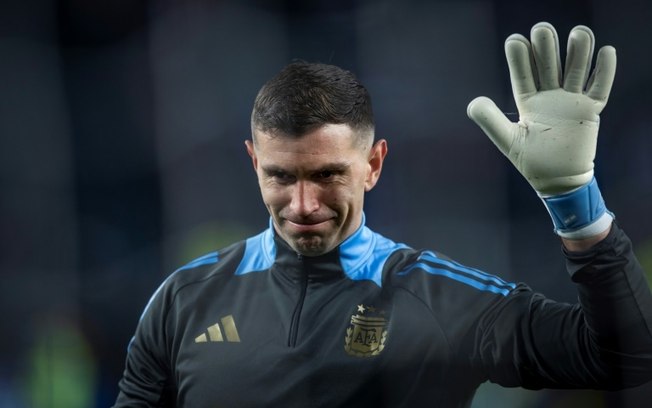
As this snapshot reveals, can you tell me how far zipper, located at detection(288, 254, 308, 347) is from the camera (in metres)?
1.33

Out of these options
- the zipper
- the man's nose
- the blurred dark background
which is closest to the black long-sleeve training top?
the zipper

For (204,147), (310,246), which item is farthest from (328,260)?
(204,147)

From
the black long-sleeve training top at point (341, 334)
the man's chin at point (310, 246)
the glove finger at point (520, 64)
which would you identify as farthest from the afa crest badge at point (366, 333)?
the glove finger at point (520, 64)

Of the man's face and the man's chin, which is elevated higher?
the man's face

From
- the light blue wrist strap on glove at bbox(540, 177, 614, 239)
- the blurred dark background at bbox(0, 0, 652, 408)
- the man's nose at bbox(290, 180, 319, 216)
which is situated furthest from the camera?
the blurred dark background at bbox(0, 0, 652, 408)

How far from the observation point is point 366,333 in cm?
133

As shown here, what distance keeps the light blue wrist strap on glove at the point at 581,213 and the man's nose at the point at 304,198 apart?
344 millimetres

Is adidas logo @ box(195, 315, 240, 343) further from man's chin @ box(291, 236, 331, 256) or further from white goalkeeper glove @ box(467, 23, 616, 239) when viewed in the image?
white goalkeeper glove @ box(467, 23, 616, 239)

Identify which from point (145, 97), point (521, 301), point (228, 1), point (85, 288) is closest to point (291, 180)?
point (521, 301)

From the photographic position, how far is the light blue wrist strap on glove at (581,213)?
1.07 m

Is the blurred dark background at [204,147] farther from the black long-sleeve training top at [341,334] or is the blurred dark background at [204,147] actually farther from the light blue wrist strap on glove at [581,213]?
the light blue wrist strap on glove at [581,213]

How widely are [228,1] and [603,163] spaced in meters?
1.03

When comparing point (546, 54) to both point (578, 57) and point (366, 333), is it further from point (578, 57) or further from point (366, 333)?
point (366, 333)

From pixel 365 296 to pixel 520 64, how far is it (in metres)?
0.46
